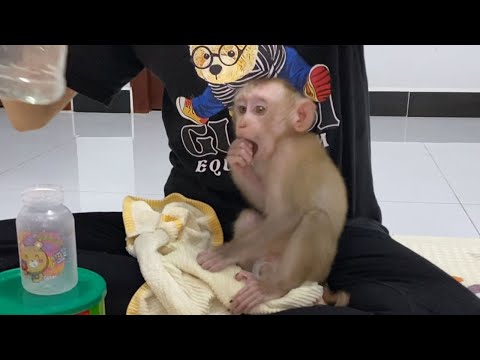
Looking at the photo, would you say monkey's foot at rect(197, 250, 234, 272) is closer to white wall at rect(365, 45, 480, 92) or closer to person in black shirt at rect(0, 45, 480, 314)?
person in black shirt at rect(0, 45, 480, 314)

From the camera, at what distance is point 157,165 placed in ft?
3.80

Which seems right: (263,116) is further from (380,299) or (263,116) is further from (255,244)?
(380,299)

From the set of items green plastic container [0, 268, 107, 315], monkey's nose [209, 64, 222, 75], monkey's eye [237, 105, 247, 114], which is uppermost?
monkey's nose [209, 64, 222, 75]

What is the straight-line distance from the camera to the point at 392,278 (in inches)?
28.5

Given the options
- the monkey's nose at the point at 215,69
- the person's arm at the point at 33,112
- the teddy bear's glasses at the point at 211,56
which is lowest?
the person's arm at the point at 33,112

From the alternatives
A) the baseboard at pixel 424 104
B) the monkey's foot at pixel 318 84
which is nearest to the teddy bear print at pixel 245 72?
the monkey's foot at pixel 318 84

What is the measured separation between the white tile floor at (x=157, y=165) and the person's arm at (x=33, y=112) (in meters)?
0.02

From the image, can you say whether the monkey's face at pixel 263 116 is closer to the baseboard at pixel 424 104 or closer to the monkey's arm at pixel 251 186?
the monkey's arm at pixel 251 186

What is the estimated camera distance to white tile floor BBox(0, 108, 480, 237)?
0.77 meters

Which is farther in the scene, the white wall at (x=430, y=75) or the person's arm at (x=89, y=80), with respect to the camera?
the white wall at (x=430, y=75)

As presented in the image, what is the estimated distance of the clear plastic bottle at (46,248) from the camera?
0.55 m

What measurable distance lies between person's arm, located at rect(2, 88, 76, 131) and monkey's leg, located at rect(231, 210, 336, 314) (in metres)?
0.24

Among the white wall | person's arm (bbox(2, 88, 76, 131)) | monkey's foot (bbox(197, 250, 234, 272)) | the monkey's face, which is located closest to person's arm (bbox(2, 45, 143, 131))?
person's arm (bbox(2, 88, 76, 131))
